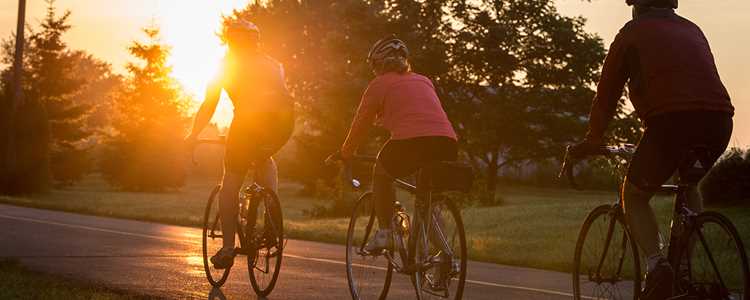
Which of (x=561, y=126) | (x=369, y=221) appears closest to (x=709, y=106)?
(x=369, y=221)

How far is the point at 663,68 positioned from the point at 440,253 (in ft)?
6.75

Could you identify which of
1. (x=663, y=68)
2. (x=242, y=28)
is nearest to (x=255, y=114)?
(x=242, y=28)

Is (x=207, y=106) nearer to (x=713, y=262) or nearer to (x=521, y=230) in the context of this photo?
(x=713, y=262)

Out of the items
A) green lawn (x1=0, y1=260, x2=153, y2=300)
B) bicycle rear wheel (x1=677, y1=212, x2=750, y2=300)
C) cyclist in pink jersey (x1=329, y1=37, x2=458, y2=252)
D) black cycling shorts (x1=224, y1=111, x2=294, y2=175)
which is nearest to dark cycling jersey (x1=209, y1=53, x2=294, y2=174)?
black cycling shorts (x1=224, y1=111, x2=294, y2=175)

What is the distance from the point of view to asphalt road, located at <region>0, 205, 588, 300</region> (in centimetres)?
937

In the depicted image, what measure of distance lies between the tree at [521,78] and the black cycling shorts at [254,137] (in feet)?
110

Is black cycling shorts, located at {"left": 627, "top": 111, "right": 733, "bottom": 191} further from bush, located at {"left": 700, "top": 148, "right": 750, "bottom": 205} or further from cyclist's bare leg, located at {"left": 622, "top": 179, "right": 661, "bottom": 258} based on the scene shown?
bush, located at {"left": 700, "top": 148, "right": 750, "bottom": 205}

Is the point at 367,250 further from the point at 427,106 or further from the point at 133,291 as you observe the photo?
the point at 133,291

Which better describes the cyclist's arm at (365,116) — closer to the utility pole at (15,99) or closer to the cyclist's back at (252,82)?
the cyclist's back at (252,82)

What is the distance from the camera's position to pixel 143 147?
47062 mm

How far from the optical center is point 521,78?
1756 inches

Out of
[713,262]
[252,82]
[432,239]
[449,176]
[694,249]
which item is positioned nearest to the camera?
[713,262]

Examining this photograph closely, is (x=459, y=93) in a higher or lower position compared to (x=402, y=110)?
higher

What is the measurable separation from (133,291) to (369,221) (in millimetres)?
2199
